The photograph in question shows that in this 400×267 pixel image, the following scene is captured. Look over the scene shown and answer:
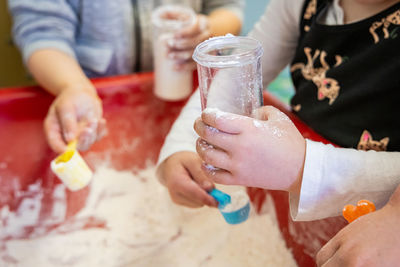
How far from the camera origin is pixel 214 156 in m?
0.37

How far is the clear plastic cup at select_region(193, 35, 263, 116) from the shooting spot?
350 millimetres

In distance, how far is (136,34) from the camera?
3.14 feet

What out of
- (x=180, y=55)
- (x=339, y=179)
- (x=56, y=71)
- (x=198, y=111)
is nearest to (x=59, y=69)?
(x=56, y=71)

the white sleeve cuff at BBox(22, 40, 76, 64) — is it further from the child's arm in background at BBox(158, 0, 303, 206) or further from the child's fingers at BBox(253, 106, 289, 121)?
the child's fingers at BBox(253, 106, 289, 121)

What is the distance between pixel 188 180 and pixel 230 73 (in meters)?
0.22

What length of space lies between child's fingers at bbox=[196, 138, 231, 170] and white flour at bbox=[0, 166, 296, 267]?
0.26 m

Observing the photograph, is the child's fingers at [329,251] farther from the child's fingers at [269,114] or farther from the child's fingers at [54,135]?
the child's fingers at [54,135]

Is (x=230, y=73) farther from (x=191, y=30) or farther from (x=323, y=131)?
(x=191, y=30)

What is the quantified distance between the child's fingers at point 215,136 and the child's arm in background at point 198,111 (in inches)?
7.2

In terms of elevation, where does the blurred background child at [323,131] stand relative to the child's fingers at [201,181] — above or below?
above

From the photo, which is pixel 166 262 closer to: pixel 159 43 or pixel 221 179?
pixel 221 179

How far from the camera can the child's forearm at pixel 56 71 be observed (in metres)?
0.76

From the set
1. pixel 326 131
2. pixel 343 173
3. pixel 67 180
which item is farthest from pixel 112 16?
pixel 343 173

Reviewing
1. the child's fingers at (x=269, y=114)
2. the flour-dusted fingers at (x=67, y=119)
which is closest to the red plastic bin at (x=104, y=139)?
the flour-dusted fingers at (x=67, y=119)
